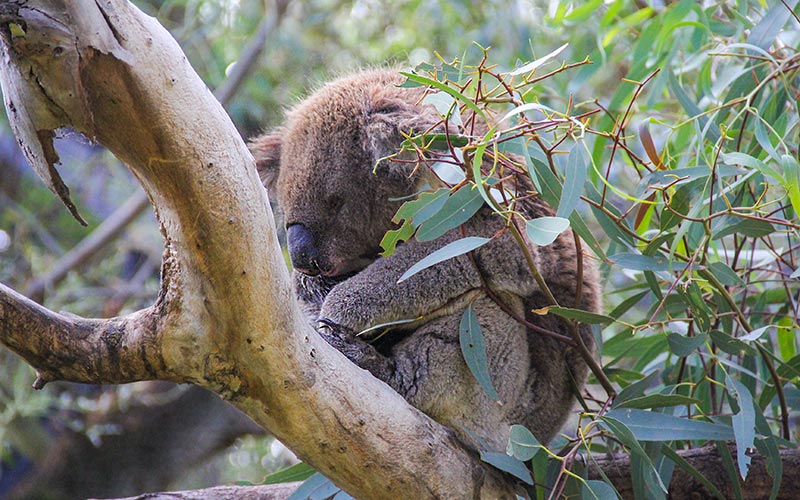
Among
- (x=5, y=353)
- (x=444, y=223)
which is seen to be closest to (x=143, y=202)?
(x=5, y=353)

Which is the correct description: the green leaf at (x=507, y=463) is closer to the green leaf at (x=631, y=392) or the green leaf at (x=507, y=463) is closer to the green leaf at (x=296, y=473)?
the green leaf at (x=631, y=392)

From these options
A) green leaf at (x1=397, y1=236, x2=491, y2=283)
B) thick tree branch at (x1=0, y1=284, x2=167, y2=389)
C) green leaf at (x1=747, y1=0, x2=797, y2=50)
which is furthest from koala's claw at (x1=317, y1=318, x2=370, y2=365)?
green leaf at (x1=747, y1=0, x2=797, y2=50)

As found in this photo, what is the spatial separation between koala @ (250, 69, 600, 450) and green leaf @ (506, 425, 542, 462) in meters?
0.21

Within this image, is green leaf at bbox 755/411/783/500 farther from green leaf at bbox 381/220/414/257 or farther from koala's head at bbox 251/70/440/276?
koala's head at bbox 251/70/440/276

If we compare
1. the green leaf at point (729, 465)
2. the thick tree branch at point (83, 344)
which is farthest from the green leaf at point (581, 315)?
the thick tree branch at point (83, 344)

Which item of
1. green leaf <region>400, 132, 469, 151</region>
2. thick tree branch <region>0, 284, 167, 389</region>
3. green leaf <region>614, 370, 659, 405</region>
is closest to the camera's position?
thick tree branch <region>0, 284, 167, 389</region>

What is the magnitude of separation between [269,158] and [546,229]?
1.35m

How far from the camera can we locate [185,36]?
4.92 m

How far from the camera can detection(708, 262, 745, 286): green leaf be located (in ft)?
6.29

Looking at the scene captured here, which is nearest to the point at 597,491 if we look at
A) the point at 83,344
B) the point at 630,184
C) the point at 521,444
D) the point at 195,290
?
the point at 521,444

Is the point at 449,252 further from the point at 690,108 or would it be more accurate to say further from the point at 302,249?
the point at 690,108

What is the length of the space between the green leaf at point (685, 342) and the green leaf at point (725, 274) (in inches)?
5.6

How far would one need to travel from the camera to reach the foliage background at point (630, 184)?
192 centimetres

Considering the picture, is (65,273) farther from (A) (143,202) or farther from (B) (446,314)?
(B) (446,314)
